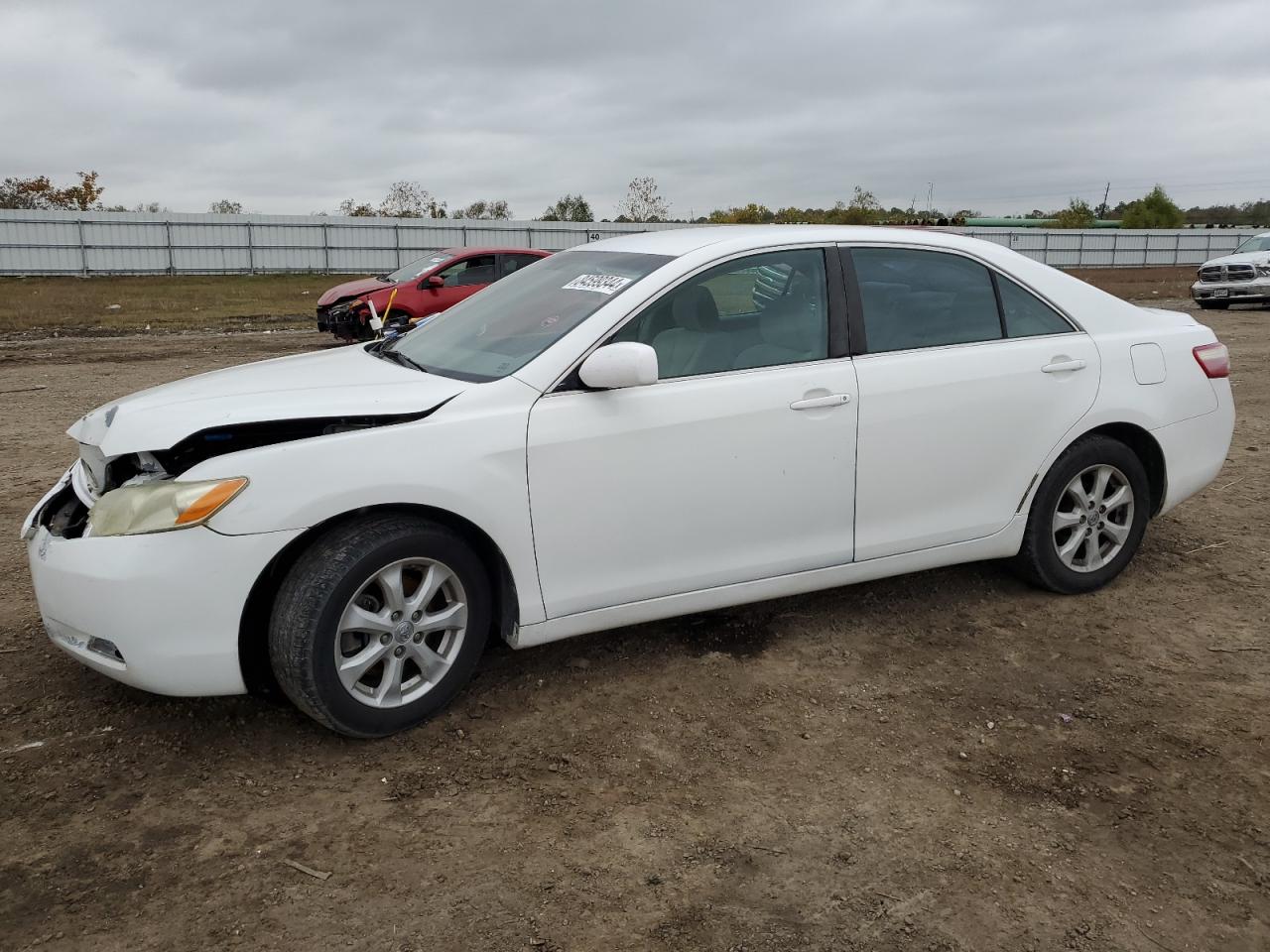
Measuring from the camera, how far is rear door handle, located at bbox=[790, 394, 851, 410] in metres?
3.95

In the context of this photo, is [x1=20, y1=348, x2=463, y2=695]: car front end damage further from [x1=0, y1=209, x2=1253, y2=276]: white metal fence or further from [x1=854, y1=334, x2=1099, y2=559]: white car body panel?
[x1=0, y1=209, x2=1253, y2=276]: white metal fence

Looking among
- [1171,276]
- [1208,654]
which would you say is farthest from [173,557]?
[1171,276]

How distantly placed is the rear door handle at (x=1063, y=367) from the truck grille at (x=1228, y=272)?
2062 cm

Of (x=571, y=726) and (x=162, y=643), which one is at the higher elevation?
(x=162, y=643)

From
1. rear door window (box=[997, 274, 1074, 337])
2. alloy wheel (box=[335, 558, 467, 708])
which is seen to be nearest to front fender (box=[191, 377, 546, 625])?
alloy wheel (box=[335, 558, 467, 708])

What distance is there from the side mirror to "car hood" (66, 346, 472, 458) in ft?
1.42

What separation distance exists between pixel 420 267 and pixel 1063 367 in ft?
49.1

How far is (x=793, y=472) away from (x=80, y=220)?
36946 mm

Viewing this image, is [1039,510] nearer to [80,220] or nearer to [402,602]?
[402,602]

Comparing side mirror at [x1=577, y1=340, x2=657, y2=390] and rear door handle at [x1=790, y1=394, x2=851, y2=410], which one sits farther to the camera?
rear door handle at [x1=790, y1=394, x2=851, y2=410]

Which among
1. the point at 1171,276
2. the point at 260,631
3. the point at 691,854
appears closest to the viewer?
the point at 691,854

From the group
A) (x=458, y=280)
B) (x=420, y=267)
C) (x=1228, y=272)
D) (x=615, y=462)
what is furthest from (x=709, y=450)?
(x=1228, y=272)

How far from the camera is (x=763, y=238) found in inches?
164

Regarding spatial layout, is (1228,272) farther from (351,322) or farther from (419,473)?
(419,473)
